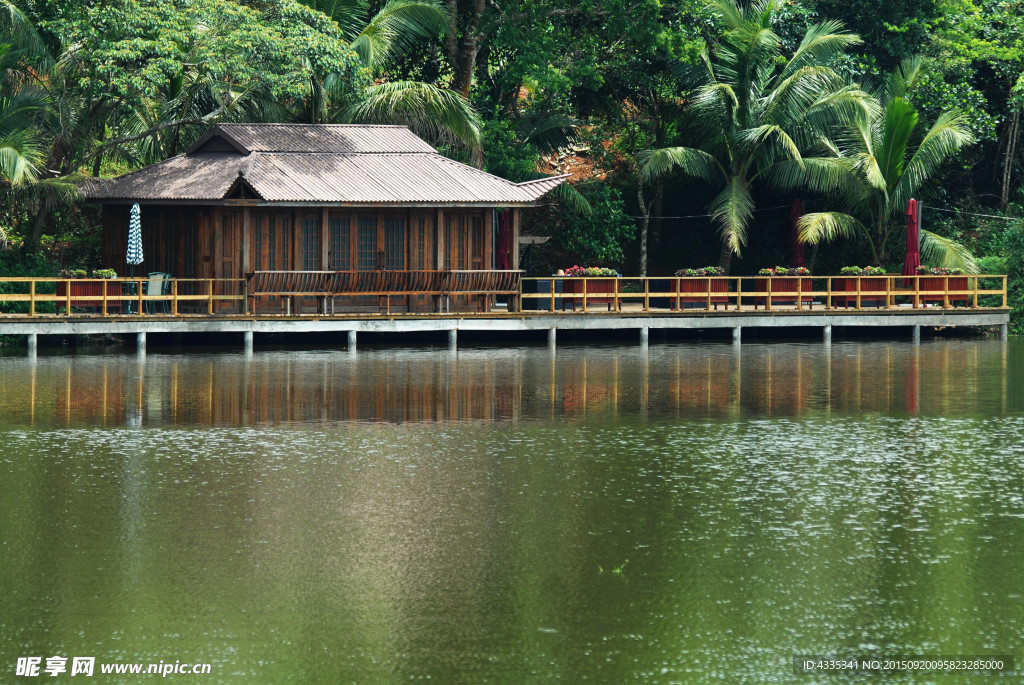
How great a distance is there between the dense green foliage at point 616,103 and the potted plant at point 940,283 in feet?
4.64

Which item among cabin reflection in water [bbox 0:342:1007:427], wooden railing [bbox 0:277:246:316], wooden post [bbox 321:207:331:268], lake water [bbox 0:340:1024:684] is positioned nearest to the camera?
lake water [bbox 0:340:1024:684]

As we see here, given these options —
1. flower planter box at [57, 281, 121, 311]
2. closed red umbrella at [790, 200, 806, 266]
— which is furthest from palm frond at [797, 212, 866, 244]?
flower planter box at [57, 281, 121, 311]

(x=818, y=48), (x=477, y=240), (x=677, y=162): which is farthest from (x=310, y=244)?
(x=818, y=48)

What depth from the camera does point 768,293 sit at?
1410 inches

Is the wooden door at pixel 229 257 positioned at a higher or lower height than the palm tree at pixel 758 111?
lower

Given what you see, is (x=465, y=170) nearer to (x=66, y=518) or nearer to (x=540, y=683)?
(x=66, y=518)

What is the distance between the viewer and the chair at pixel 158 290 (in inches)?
1280

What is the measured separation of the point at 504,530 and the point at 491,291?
21096 mm

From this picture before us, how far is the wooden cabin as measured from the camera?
32906 mm

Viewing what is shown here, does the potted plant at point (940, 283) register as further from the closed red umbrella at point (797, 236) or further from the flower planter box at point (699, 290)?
the flower planter box at point (699, 290)

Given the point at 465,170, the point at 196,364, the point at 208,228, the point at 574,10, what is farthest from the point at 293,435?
the point at 574,10

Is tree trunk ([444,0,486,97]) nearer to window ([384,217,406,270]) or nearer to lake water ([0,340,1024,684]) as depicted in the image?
window ([384,217,406,270])

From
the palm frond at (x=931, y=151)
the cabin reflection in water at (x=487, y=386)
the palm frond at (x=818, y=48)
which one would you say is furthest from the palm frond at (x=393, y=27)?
the palm frond at (x=931, y=151)

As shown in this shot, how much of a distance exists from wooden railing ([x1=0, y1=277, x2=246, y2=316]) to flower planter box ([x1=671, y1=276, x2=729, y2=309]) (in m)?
11.2
